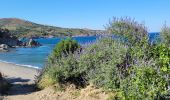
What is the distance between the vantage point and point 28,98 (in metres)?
14.8

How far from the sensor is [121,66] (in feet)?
40.3

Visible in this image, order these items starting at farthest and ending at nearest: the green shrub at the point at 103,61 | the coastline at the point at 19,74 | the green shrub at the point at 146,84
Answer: the coastline at the point at 19,74 → the green shrub at the point at 103,61 → the green shrub at the point at 146,84

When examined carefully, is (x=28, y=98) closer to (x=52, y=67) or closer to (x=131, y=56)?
(x=52, y=67)

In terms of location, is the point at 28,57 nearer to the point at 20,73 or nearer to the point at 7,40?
the point at 20,73

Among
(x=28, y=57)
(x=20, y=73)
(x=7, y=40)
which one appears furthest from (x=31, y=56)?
(x=7, y=40)

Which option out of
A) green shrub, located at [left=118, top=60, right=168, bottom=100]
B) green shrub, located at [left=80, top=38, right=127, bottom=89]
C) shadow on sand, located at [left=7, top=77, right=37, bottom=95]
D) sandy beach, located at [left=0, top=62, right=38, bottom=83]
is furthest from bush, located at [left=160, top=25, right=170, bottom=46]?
sandy beach, located at [left=0, top=62, right=38, bottom=83]

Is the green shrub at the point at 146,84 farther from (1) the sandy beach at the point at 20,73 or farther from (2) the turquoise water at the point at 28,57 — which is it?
(1) the sandy beach at the point at 20,73

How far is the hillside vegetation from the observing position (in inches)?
382

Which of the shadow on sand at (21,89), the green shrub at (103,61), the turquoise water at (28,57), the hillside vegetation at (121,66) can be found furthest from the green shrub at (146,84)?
the turquoise water at (28,57)

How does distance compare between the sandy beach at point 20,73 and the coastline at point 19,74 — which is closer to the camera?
the coastline at point 19,74

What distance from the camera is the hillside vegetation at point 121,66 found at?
9.71 meters

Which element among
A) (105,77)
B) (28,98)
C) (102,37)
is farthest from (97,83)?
(28,98)

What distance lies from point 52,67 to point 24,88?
8.38 feet

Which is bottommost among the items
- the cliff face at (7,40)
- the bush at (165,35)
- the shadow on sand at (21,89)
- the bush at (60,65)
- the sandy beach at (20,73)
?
the cliff face at (7,40)
